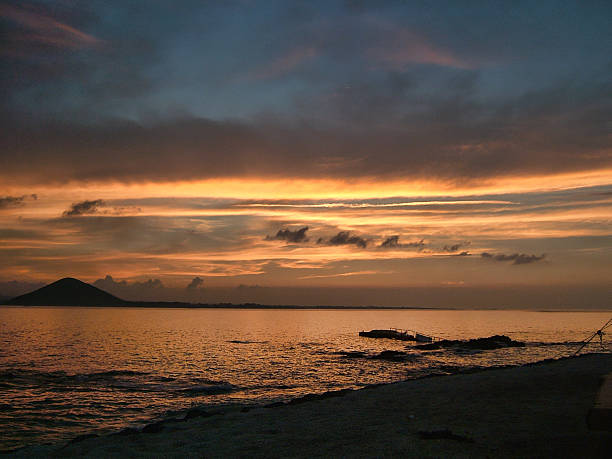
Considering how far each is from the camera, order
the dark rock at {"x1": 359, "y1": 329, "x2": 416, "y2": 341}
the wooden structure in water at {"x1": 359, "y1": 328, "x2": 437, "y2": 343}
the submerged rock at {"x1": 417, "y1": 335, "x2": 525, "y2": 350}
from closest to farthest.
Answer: the submerged rock at {"x1": 417, "y1": 335, "x2": 525, "y2": 350}
the wooden structure in water at {"x1": 359, "y1": 328, "x2": 437, "y2": 343}
the dark rock at {"x1": 359, "y1": 329, "x2": 416, "y2": 341}

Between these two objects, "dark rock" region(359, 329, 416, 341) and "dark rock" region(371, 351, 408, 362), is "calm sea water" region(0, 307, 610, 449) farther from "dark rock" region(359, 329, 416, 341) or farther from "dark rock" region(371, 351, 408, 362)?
"dark rock" region(359, 329, 416, 341)

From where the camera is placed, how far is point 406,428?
1280 cm

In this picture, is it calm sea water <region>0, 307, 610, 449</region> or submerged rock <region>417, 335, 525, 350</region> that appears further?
submerged rock <region>417, 335, 525, 350</region>

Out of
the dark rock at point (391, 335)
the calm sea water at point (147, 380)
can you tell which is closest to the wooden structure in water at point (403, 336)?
the dark rock at point (391, 335)

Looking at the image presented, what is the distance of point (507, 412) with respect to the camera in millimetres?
13812

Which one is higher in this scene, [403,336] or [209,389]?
[209,389]

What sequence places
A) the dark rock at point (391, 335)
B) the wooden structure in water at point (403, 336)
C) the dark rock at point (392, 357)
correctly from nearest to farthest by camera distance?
the dark rock at point (392, 357), the wooden structure in water at point (403, 336), the dark rock at point (391, 335)

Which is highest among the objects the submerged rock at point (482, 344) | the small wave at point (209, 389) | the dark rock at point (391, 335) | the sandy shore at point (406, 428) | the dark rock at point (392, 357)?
the sandy shore at point (406, 428)

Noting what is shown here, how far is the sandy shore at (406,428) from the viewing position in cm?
1038

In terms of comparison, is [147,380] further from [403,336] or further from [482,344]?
[403,336]

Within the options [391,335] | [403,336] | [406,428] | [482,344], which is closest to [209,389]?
[406,428]

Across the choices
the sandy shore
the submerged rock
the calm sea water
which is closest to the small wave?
the calm sea water

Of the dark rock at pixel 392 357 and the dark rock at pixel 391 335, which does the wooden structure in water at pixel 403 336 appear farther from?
the dark rock at pixel 392 357

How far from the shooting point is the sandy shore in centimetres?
1038
